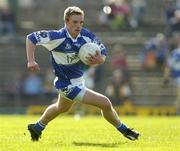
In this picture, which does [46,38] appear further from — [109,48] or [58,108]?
[109,48]

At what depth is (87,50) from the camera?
40.4 ft

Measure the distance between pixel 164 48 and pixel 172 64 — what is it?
2224 mm

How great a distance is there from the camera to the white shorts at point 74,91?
12.5 m

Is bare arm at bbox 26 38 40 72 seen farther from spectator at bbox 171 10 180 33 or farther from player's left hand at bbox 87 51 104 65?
spectator at bbox 171 10 180 33

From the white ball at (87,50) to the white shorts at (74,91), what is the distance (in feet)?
1.37

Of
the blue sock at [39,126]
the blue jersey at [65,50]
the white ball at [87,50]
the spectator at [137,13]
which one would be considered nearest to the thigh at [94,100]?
the blue jersey at [65,50]

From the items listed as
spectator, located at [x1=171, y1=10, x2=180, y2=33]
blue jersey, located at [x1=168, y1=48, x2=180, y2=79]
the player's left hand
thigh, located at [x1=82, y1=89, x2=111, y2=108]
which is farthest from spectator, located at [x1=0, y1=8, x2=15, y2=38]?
the player's left hand

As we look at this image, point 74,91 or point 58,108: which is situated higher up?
point 74,91

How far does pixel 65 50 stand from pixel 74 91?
0.65 meters

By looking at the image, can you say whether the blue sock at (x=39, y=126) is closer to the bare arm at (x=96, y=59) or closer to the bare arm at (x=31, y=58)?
the bare arm at (x=31, y=58)

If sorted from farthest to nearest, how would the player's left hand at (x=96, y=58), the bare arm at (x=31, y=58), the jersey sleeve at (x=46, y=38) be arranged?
1. the jersey sleeve at (x=46, y=38)
2. the player's left hand at (x=96, y=58)
3. the bare arm at (x=31, y=58)

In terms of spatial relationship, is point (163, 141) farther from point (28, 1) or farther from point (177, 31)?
point (28, 1)

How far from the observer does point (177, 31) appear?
→ 30812 millimetres

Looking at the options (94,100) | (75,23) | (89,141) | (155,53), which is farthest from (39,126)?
(155,53)
